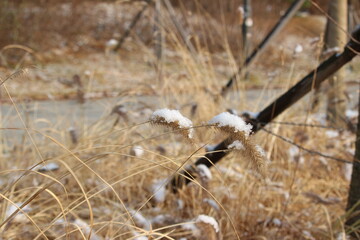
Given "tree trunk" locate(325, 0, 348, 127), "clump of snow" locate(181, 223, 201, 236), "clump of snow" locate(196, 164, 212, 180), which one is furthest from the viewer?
"tree trunk" locate(325, 0, 348, 127)

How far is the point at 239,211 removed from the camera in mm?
2316

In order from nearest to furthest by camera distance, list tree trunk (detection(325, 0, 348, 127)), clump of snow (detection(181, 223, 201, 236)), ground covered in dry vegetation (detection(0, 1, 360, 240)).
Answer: ground covered in dry vegetation (detection(0, 1, 360, 240)) → clump of snow (detection(181, 223, 201, 236)) → tree trunk (detection(325, 0, 348, 127))

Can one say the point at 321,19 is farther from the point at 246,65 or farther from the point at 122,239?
the point at 122,239

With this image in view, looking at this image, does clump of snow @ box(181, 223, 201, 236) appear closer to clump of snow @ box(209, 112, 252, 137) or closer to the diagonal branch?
the diagonal branch

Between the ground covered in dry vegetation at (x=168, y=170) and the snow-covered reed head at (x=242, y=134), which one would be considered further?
the ground covered in dry vegetation at (x=168, y=170)

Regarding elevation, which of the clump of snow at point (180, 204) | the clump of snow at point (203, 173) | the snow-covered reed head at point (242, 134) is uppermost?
the snow-covered reed head at point (242, 134)

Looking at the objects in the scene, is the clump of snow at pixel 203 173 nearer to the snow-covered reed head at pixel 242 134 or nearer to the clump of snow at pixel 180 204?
the clump of snow at pixel 180 204

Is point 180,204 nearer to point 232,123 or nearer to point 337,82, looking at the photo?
point 232,123

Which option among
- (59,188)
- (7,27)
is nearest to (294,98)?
(59,188)

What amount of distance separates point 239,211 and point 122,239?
0.54 m

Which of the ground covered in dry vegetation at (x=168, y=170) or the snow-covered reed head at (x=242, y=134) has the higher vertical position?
the snow-covered reed head at (x=242, y=134)

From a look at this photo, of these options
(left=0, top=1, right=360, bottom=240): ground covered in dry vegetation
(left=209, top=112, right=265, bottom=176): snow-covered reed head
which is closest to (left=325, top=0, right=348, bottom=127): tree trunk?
(left=0, top=1, right=360, bottom=240): ground covered in dry vegetation

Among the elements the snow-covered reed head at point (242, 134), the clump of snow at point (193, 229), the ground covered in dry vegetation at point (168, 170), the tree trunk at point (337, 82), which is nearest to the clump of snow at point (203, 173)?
the ground covered in dry vegetation at point (168, 170)

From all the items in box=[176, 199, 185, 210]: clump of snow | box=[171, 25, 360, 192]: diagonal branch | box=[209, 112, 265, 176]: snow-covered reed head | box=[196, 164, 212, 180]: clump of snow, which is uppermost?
box=[171, 25, 360, 192]: diagonal branch
